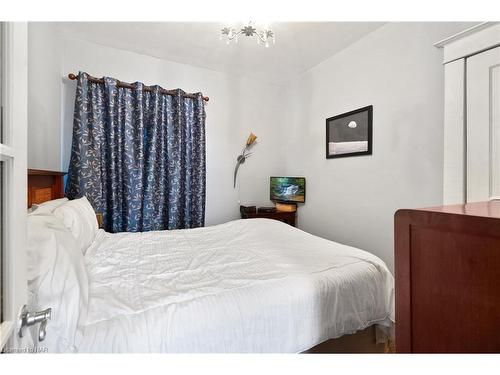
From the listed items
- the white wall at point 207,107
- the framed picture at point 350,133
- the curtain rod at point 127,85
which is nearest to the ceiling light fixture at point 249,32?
the curtain rod at point 127,85

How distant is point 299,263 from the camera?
4.30 feet

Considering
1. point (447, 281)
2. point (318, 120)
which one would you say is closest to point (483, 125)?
point (447, 281)

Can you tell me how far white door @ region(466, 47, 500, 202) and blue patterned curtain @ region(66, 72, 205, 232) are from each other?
2.46 metres

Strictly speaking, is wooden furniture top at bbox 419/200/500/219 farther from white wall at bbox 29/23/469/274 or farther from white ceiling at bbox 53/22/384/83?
white ceiling at bbox 53/22/384/83

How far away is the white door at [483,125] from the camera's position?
1.37 meters

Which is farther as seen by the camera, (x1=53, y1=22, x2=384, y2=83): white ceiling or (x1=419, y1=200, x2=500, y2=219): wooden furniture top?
(x1=53, y1=22, x2=384, y2=83): white ceiling

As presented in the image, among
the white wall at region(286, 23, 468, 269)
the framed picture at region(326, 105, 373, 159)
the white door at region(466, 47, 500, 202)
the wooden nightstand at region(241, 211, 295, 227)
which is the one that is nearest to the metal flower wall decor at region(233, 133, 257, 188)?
the wooden nightstand at region(241, 211, 295, 227)

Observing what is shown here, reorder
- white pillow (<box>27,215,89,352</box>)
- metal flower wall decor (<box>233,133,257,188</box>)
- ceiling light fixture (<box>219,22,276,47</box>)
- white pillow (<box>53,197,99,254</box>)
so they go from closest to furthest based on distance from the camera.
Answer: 1. white pillow (<box>27,215,89,352</box>)
2. white pillow (<box>53,197,99,254</box>)
3. ceiling light fixture (<box>219,22,276,47</box>)
4. metal flower wall decor (<box>233,133,257,188</box>)

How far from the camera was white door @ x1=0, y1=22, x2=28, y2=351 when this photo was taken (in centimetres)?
50

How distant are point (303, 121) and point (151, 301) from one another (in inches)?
112

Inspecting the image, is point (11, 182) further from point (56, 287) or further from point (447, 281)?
point (447, 281)

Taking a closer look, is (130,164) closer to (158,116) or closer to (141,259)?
(158,116)

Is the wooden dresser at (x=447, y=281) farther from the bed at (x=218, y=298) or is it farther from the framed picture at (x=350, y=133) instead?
the framed picture at (x=350, y=133)
